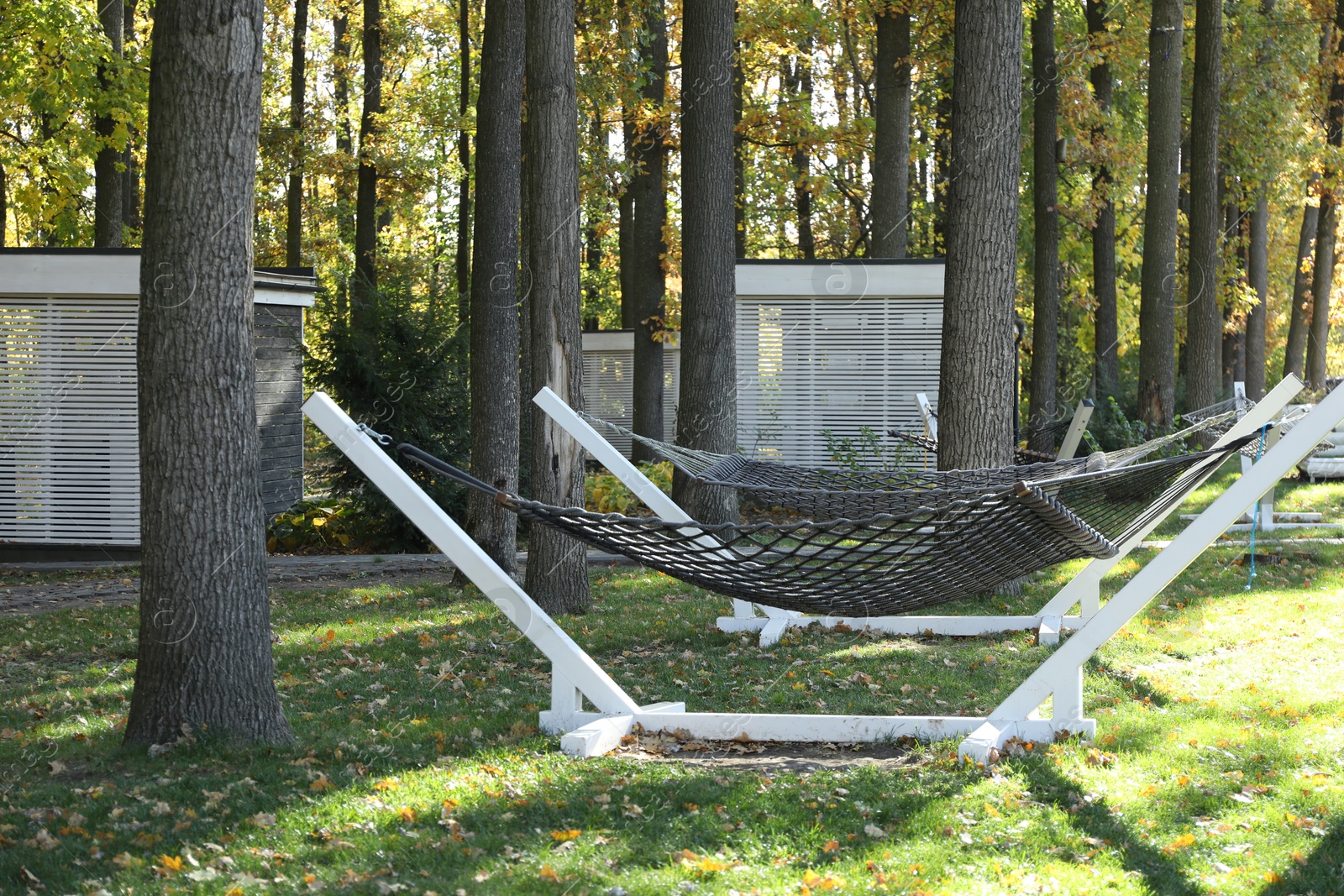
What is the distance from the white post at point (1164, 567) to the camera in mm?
4051

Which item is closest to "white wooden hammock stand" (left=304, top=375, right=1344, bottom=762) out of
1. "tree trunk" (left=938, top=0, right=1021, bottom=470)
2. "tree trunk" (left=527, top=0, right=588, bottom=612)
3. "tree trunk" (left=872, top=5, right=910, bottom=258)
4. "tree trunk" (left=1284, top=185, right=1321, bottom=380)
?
"tree trunk" (left=527, top=0, right=588, bottom=612)

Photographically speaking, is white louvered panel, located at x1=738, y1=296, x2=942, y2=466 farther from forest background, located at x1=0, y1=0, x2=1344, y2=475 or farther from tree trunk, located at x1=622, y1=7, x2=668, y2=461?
forest background, located at x1=0, y1=0, x2=1344, y2=475

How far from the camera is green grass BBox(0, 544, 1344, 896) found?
3225 millimetres

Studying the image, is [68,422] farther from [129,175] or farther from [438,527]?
[129,175]

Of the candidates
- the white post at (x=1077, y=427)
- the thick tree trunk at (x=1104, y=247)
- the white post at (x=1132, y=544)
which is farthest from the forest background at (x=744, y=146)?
the white post at (x=1132, y=544)

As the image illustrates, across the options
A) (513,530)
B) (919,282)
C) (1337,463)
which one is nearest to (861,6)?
(919,282)

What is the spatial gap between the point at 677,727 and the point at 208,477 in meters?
1.96

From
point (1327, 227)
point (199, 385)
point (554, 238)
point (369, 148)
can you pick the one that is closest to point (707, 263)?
point (554, 238)

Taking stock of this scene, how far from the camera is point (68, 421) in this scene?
11.6m

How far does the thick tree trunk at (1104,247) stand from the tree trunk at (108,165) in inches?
456

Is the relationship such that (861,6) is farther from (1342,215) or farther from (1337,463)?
(1342,215)

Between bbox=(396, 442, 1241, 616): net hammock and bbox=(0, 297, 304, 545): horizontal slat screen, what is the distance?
7.89 m

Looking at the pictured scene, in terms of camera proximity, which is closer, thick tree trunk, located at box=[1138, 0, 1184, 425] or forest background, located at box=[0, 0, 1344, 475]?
forest background, located at box=[0, 0, 1344, 475]

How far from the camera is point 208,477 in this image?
432cm
